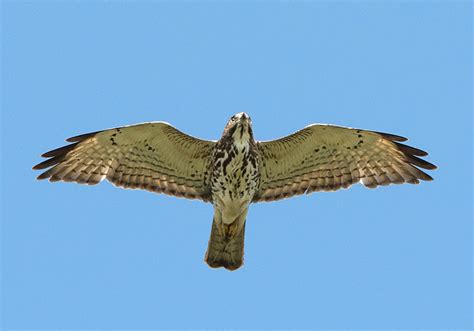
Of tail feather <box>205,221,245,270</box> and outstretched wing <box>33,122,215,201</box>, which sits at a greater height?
outstretched wing <box>33,122,215,201</box>

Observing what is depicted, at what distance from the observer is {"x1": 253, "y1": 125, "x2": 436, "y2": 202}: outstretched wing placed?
13.9m

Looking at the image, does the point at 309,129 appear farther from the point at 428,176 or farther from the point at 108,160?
the point at 108,160

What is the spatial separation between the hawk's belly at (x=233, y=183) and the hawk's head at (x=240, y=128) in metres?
0.20

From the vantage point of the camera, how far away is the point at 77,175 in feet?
45.6

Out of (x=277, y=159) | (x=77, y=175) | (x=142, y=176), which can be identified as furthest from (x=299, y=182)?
(x=77, y=175)

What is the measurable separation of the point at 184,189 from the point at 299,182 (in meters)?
1.88

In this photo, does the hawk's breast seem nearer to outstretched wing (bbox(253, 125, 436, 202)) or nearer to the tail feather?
the tail feather

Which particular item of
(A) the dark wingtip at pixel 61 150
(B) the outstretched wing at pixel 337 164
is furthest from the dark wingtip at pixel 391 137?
(A) the dark wingtip at pixel 61 150

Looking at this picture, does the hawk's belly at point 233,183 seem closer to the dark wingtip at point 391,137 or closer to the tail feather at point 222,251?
the tail feather at point 222,251

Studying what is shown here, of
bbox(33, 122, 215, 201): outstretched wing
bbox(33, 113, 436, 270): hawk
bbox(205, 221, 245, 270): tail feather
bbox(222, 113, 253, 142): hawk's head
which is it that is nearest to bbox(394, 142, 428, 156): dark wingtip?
bbox(33, 113, 436, 270): hawk

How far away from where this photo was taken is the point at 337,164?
555 inches

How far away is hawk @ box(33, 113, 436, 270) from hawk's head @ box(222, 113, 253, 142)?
386 millimetres

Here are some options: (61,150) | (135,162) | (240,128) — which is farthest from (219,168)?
(61,150)

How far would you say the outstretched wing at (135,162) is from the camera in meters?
13.8
